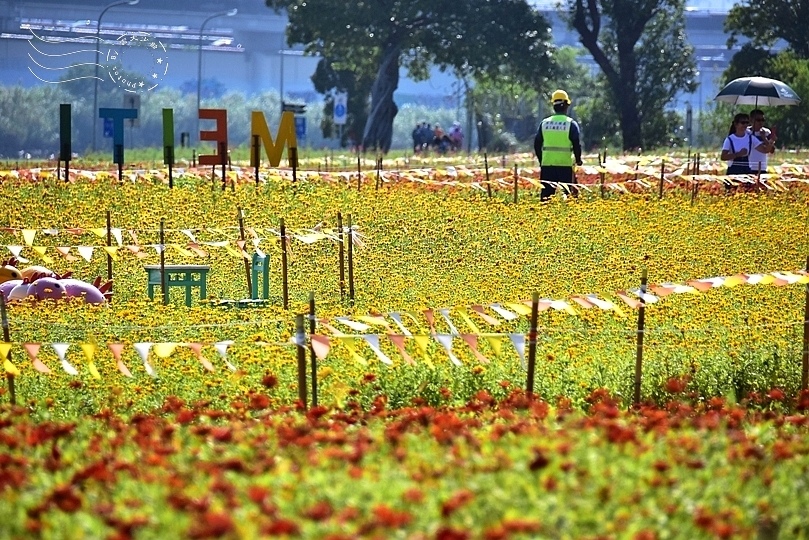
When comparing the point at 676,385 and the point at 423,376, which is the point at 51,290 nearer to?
the point at 423,376

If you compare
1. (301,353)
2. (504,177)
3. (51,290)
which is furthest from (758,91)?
(301,353)

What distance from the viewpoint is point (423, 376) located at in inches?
415

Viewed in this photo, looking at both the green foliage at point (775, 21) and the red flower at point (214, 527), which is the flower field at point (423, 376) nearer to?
the red flower at point (214, 527)

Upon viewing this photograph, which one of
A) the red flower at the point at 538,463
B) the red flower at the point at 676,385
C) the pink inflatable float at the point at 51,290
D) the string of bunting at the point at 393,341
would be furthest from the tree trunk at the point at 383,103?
the red flower at the point at 538,463

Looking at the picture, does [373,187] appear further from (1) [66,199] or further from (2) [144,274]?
(2) [144,274]

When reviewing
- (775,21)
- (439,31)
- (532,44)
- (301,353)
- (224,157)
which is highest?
(775,21)

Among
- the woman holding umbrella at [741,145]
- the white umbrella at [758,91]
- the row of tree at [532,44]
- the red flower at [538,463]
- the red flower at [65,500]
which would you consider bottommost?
the red flower at [65,500]

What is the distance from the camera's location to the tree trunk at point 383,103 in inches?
2344

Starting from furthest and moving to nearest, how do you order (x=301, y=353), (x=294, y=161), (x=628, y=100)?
(x=628, y=100), (x=294, y=161), (x=301, y=353)

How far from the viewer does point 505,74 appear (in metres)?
61.0

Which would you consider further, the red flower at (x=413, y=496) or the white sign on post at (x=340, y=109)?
the white sign on post at (x=340, y=109)

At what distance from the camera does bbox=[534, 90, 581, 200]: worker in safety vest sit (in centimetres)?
2227

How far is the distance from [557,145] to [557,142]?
0.06m

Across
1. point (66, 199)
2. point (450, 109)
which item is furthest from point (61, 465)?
point (450, 109)
